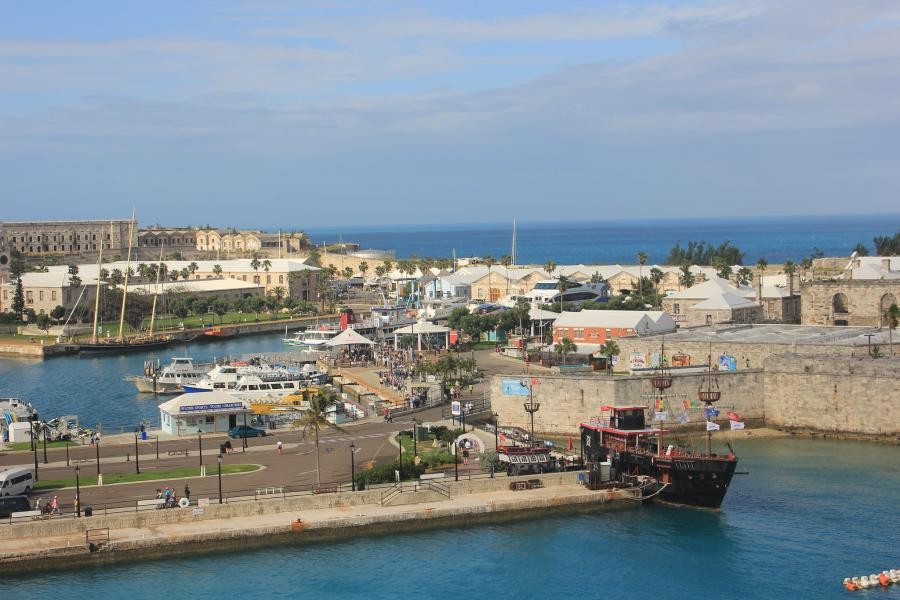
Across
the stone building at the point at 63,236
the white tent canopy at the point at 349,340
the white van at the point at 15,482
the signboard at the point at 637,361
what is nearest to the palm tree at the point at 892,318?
the signboard at the point at 637,361

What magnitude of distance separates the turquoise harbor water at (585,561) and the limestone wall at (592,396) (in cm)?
1019

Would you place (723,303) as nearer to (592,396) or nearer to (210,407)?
(592,396)

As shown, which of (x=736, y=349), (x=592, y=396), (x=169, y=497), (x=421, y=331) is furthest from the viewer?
(x=421, y=331)

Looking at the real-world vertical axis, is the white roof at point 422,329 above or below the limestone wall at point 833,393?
above

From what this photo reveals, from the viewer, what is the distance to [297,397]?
2421 inches

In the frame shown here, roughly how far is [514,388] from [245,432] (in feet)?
40.0

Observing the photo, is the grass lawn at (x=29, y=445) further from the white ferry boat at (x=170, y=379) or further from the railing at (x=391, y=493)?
the white ferry boat at (x=170, y=379)

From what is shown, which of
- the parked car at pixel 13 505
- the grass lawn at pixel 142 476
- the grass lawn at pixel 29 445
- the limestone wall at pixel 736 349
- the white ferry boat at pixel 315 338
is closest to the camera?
the parked car at pixel 13 505

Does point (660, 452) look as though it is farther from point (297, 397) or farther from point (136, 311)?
point (136, 311)

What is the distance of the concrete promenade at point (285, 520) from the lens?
3469 cm

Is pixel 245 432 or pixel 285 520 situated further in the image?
pixel 245 432

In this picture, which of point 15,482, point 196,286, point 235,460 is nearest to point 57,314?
point 196,286

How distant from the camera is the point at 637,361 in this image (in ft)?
195

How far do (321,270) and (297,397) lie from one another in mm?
74168
